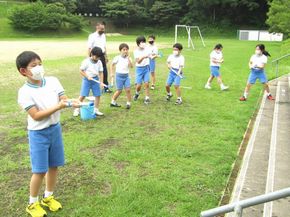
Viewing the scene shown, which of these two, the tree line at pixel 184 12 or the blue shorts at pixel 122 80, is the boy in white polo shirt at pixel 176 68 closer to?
the blue shorts at pixel 122 80

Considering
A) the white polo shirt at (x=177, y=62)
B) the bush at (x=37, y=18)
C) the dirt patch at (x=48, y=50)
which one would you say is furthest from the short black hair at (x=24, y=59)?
the bush at (x=37, y=18)

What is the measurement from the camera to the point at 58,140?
12.2 ft

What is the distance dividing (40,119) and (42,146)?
0.93ft

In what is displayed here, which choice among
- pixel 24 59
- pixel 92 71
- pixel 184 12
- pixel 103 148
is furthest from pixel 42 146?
pixel 184 12

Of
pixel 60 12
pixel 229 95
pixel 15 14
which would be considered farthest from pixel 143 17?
pixel 229 95

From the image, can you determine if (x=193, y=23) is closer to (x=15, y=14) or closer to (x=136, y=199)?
(x=15, y=14)

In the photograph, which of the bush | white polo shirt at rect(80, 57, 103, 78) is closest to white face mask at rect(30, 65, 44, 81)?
white polo shirt at rect(80, 57, 103, 78)

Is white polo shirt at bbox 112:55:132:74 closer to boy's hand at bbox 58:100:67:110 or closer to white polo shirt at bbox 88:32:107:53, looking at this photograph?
white polo shirt at bbox 88:32:107:53

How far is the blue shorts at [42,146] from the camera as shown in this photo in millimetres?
3539

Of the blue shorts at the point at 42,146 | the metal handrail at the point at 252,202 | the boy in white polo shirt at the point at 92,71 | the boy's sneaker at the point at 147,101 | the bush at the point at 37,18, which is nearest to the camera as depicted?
the metal handrail at the point at 252,202

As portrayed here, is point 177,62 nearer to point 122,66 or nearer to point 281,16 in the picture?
point 122,66

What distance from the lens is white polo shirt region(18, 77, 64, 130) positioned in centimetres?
343

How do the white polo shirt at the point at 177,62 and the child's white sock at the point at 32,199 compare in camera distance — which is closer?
the child's white sock at the point at 32,199

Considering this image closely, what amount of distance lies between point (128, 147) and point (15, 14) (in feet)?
154
